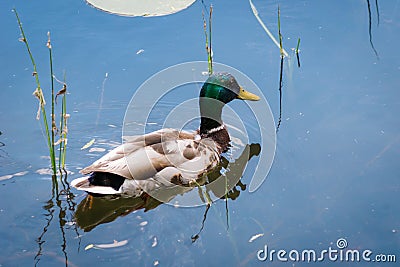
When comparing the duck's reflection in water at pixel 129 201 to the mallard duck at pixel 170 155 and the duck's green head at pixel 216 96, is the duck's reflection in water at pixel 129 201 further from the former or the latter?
the duck's green head at pixel 216 96

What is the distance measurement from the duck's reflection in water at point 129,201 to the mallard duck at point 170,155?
75mm

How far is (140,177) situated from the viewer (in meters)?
5.03

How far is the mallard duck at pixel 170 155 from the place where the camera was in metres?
4.93

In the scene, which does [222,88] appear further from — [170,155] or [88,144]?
[88,144]

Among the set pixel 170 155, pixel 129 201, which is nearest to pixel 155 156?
pixel 170 155

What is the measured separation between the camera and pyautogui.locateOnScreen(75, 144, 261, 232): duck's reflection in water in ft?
15.9

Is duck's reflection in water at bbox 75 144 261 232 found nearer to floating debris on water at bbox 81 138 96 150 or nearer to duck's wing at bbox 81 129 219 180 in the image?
duck's wing at bbox 81 129 219 180

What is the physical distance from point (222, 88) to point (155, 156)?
97cm

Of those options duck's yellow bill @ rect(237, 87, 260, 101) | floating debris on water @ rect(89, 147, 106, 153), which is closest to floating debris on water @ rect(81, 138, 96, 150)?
floating debris on water @ rect(89, 147, 106, 153)

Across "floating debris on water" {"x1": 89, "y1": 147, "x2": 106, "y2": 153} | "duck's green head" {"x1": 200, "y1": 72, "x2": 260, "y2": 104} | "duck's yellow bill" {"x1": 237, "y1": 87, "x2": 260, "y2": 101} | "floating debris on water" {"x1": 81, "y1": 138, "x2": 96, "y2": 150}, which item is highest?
"duck's green head" {"x1": 200, "y1": 72, "x2": 260, "y2": 104}

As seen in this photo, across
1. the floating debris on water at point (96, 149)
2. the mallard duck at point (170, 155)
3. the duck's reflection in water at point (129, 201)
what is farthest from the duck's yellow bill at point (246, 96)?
the floating debris on water at point (96, 149)

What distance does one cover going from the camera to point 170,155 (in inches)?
205

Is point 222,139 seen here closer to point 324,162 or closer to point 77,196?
point 324,162

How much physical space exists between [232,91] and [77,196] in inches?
64.6
